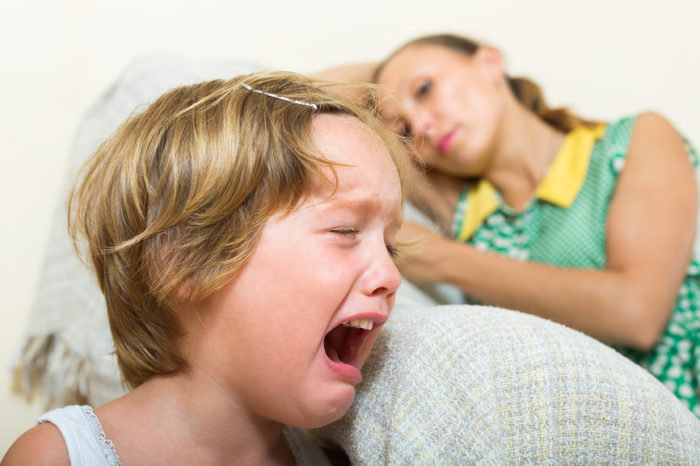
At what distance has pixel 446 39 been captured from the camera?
5.28 feet

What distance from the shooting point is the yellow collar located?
143 centimetres

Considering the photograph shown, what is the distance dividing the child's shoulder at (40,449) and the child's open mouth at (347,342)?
31 cm

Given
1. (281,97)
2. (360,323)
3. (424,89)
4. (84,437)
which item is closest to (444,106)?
(424,89)

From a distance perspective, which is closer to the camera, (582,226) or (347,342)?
(347,342)

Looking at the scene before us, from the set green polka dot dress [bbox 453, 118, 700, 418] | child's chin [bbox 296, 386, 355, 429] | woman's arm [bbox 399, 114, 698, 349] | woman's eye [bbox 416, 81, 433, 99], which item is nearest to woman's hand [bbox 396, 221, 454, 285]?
woman's arm [bbox 399, 114, 698, 349]

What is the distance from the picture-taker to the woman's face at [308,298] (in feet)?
2.13

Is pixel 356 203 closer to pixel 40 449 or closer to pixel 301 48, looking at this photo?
pixel 40 449

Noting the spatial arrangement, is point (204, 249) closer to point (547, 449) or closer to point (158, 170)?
point (158, 170)

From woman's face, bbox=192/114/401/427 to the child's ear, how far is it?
1.01 m

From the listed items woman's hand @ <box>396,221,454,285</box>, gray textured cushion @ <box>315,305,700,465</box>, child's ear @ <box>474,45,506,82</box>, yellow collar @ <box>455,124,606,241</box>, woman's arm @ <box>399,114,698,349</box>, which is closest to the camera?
gray textured cushion @ <box>315,305,700,465</box>

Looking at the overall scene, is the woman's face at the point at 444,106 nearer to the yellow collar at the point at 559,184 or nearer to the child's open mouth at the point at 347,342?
the yellow collar at the point at 559,184

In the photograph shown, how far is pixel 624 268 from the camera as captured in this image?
120 centimetres

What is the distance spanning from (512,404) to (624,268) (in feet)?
2.17

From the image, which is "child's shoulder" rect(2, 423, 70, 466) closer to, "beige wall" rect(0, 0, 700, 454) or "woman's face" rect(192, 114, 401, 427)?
"woman's face" rect(192, 114, 401, 427)
